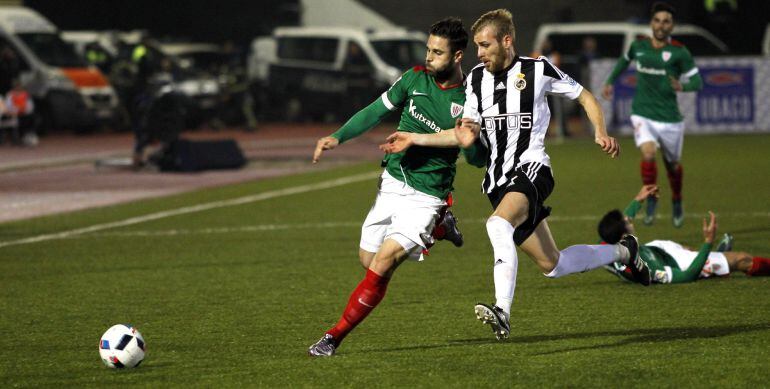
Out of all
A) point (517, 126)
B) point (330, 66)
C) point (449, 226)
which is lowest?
point (330, 66)

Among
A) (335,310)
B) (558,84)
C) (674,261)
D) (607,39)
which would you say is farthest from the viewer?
(607,39)

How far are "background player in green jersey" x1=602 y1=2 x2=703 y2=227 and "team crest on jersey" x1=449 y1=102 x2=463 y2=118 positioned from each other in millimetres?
6092

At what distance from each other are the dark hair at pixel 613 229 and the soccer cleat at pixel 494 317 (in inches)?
98.6

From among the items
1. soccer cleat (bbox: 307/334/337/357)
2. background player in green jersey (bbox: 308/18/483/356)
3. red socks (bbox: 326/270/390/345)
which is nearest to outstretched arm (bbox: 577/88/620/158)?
background player in green jersey (bbox: 308/18/483/356)

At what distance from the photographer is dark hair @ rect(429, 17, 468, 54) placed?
7438 millimetres

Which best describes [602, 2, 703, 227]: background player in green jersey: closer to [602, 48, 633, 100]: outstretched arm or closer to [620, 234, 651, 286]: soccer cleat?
[602, 48, 633, 100]: outstretched arm

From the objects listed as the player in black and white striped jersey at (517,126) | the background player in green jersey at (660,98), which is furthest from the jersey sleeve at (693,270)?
the background player in green jersey at (660,98)

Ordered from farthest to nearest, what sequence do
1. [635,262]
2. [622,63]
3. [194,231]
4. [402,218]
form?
1. [194,231]
2. [622,63]
3. [635,262]
4. [402,218]

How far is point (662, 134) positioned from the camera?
13.6 meters

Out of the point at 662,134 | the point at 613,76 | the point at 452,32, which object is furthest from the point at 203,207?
the point at 452,32

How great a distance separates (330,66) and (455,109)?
1027 inches

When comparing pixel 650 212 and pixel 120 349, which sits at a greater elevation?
pixel 120 349

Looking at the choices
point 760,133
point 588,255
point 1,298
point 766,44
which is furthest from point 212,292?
point 766,44

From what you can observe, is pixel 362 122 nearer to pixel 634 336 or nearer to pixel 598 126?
pixel 598 126
